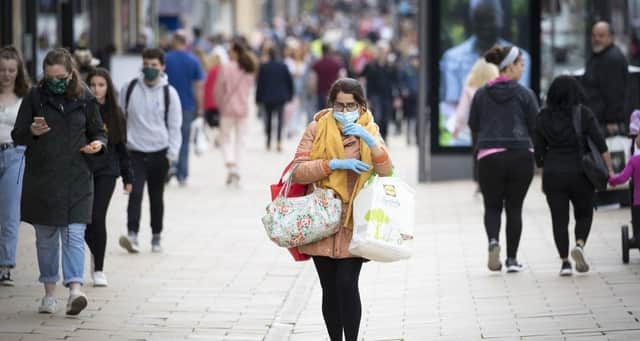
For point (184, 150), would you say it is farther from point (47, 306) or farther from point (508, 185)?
point (47, 306)

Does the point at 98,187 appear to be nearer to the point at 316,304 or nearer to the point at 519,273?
the point at 316,304

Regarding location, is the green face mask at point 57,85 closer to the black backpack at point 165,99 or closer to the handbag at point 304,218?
the handbag at point 304,218

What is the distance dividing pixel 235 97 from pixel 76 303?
1008 centimetres

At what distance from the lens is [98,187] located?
1071 centimetres

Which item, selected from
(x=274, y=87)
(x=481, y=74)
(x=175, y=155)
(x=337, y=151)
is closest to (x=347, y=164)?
(x=337, y=151)

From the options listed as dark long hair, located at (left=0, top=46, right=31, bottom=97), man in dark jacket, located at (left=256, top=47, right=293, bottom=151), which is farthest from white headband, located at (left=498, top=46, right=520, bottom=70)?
man in dark jacket, located at (left=256, top=47, right=293, bottom=151)

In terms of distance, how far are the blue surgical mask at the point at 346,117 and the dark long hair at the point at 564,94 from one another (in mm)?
3234

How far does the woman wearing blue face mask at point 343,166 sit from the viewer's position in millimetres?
7766

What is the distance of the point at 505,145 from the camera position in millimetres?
10938

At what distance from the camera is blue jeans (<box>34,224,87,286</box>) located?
9359mm

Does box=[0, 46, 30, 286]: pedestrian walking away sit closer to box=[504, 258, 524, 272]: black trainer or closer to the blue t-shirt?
box=[504, 258, 524, 272]: black trainer

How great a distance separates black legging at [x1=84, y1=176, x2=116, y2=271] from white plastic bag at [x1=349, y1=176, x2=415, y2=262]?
3316 millimetres

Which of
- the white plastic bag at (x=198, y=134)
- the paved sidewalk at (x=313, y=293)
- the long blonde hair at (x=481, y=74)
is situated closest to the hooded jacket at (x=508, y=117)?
the paved sidewalk at (x=313, y=293)

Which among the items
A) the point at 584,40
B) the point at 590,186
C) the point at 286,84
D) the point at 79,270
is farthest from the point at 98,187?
the point at 286,84
